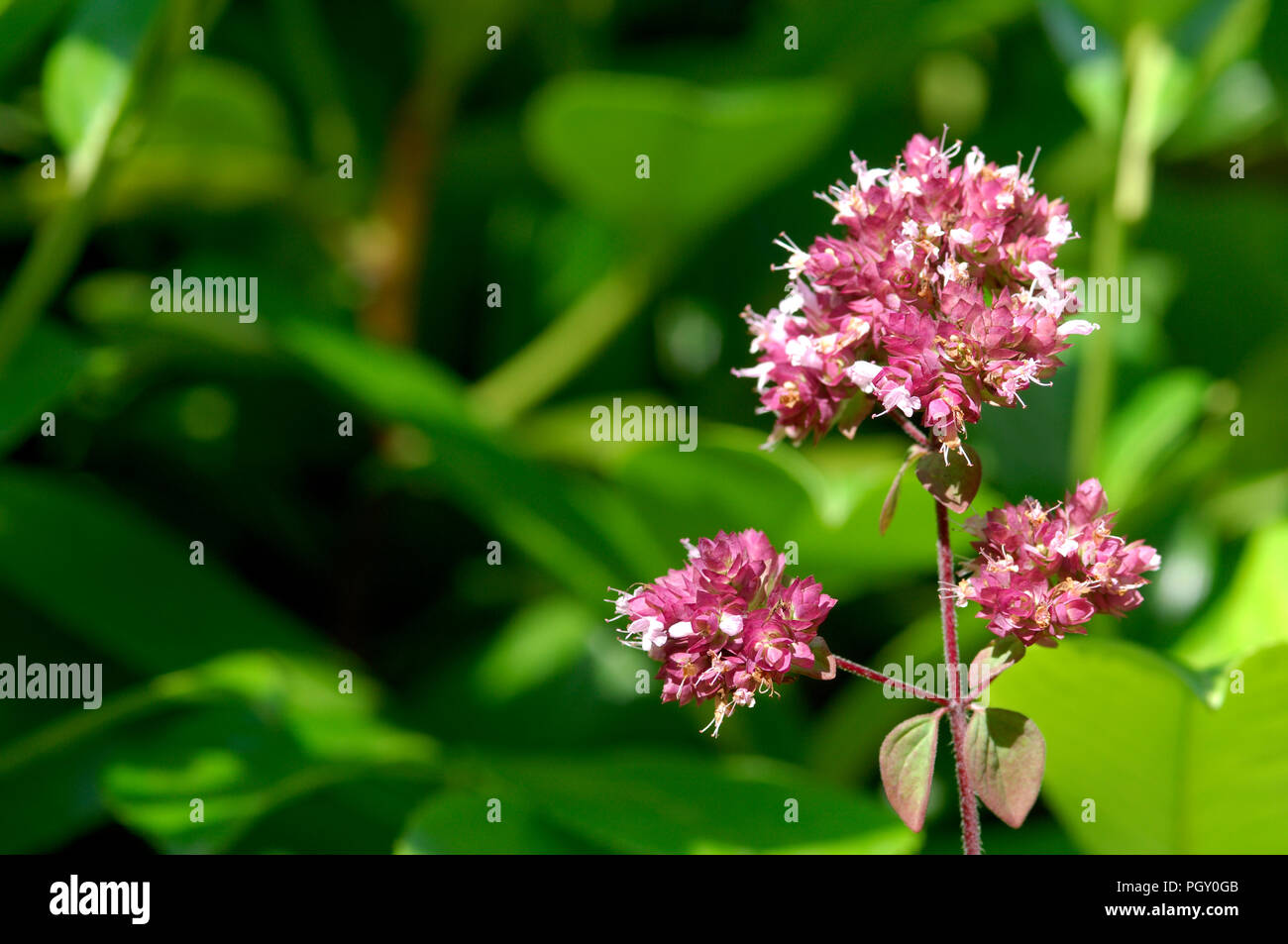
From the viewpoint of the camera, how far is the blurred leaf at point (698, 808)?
0.69 metres

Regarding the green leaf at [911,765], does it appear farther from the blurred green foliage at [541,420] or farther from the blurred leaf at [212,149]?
the blurred leaf at [212,149]

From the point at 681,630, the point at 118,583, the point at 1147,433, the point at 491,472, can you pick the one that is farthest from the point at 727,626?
the point at 118,583

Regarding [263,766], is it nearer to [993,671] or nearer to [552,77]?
[993,671]

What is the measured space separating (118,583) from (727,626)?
742 millimetres

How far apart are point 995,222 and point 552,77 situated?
0.96 metres

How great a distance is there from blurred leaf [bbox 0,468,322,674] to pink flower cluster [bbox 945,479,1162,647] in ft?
2.42

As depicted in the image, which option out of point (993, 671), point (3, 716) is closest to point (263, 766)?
point (3, 716)

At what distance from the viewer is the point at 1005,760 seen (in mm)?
413

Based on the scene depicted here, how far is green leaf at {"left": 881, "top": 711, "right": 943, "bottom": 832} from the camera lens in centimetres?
41

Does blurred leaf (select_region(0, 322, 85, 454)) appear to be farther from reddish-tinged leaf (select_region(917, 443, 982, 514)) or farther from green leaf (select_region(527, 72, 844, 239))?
reddish-tinged leaf (select_region(917, 443, 982, 514))

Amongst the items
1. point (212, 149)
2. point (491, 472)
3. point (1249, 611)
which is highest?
point (212, 149)

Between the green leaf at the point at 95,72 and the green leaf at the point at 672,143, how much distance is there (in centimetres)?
30

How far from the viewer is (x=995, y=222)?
0.41 m

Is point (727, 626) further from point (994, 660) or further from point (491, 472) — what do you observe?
point (491, 472)
